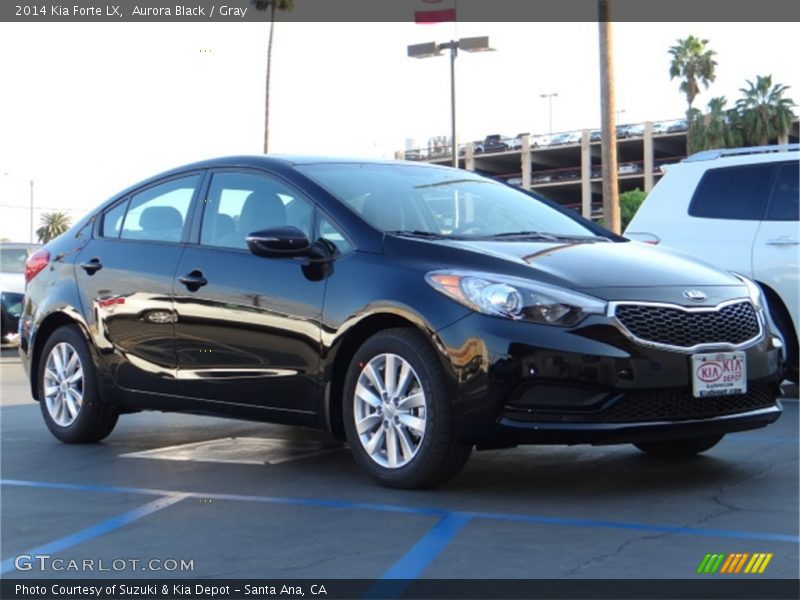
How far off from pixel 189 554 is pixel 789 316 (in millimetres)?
5803

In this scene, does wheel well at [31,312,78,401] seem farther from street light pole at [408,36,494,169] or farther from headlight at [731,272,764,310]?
street light pole at [408,36,494,169]

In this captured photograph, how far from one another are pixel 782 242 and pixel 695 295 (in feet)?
Result: 11.8

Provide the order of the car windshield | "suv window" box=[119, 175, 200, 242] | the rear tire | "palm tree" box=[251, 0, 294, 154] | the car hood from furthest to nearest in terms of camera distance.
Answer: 1. "palm tree" box=[251, 0, 294, 154]
2. "suv window" box=[119, 175, 200, 242]
3. the rear tire
4. the car windshield
5. the car hood

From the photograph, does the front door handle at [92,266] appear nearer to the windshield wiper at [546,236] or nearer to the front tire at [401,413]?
the front tire at [401,413]

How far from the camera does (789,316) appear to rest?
922 centimetres

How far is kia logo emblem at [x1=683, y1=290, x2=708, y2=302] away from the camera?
5902 mm

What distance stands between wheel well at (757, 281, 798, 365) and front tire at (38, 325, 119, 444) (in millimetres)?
4701

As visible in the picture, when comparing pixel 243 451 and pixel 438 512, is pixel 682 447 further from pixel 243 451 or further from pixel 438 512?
pixel 243 451

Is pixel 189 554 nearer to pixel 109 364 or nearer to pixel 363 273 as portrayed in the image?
pixel 363 273

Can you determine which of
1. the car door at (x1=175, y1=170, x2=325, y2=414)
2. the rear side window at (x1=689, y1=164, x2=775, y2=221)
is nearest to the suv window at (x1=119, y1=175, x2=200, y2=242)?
the car door at (x1=175, y1=170, x2=325, y2=414)

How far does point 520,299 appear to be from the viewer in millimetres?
5664

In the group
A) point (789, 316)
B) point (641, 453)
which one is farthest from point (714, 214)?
point (641, 453)
